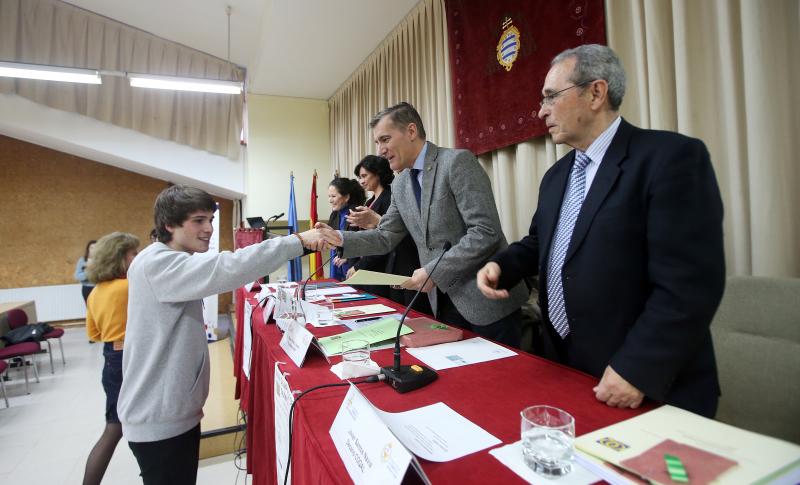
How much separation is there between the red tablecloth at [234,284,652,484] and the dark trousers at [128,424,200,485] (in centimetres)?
38

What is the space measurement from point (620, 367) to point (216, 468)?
2555mm

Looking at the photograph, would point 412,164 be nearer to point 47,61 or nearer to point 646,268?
point 646,268

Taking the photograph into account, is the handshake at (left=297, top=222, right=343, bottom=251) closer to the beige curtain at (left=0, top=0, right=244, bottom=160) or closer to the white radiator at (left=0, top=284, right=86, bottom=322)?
the beige curtain at (left=0, top=0, right=244, bottom=160)

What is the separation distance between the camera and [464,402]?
2.70 ft

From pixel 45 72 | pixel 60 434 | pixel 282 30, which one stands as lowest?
pixel 60 434

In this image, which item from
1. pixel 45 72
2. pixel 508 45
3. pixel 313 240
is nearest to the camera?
pixel 313 240

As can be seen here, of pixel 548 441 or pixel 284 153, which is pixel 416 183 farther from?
pixel 284 153

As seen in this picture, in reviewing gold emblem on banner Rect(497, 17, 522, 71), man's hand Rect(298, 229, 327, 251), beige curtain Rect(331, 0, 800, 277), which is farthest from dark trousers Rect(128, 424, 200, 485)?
gold emblem on banner Rect(497, 17, 522, 71)

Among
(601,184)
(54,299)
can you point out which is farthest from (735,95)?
(54,299)

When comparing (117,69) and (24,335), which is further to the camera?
(117,69)

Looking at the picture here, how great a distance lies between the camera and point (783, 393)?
1.03m

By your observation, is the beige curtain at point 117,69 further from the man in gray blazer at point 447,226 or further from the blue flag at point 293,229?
the man in gray blazer at point 447,226

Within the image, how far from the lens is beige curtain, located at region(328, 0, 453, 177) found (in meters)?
3.21

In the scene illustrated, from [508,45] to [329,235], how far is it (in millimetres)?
A: 1619
